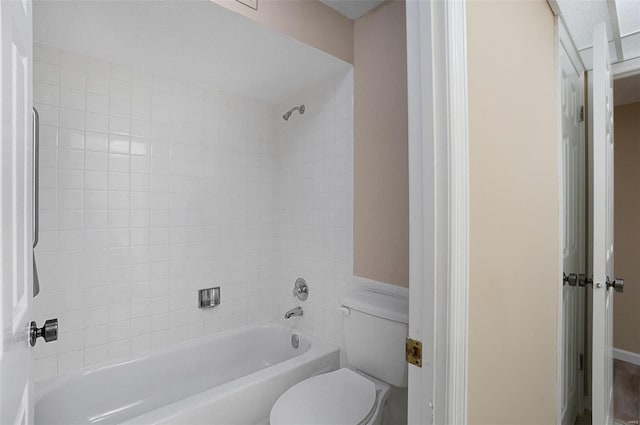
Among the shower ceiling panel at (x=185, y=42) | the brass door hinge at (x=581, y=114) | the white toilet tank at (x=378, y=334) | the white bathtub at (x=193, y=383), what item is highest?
the shower ceiling panel at (x=185, y=42)

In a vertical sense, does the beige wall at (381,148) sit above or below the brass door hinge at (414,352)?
above

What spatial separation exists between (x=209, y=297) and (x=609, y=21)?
2791 mm

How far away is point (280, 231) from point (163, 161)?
95 centimetres

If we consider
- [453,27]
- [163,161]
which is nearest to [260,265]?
[163,161]

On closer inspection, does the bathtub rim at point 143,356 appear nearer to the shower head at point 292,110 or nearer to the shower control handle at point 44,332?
the shower control handle at point 44,332

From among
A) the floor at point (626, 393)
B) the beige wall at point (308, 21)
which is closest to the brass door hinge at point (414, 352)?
the beige wall at point (308, 21)

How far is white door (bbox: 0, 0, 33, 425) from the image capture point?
450 millimetres

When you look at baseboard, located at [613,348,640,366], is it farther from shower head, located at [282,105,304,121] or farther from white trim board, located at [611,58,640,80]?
shower head, located at [282,105,304,121]

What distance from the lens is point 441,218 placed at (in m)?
0.71

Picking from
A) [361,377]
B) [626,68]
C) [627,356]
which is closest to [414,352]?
[361,377]

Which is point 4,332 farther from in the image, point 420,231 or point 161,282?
point 161,282

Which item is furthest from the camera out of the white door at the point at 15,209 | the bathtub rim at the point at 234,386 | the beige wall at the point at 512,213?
the bathtub rim at the point at 234,386

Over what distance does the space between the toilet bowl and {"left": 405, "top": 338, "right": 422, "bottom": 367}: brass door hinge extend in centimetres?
65

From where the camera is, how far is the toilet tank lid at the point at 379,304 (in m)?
1.42
